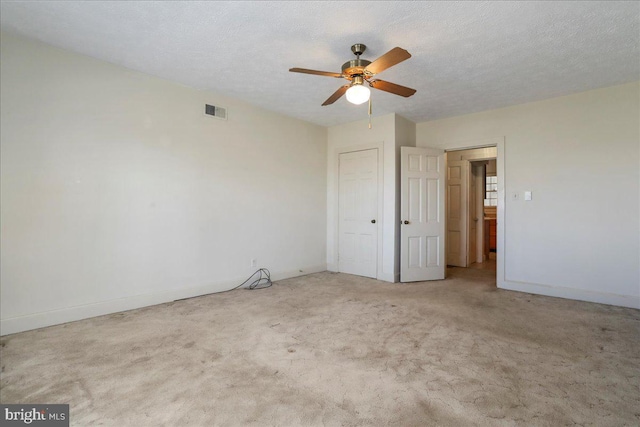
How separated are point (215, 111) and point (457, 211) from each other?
16.5ft

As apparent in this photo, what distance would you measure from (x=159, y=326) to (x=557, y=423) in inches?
124

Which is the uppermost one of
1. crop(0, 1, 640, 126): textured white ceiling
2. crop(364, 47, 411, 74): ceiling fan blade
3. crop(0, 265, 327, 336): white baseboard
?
crop(0, 1, 640, 126): textured white ceiling

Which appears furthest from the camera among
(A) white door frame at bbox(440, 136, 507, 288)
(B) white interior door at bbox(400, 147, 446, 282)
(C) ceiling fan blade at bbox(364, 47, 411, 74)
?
(B) white interior door at bbox(400, 147, 446, 282)

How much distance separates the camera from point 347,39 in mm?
2713

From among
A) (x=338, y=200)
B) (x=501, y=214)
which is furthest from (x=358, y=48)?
(x=501, y=214)

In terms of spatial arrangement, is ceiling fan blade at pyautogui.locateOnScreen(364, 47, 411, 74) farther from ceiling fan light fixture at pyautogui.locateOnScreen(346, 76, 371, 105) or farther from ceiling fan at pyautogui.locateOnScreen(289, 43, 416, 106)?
ceiling fan light fixture at pyautogui.locateOnScreen(346, 76, 371, 105)

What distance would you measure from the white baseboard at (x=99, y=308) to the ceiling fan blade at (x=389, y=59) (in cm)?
332

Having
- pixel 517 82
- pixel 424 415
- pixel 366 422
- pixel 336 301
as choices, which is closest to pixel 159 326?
pixel 336 301

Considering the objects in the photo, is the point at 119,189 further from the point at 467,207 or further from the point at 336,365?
the point at 467,207

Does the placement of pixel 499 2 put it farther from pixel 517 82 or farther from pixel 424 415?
pixel 424 415

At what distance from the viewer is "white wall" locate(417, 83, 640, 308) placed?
143 inches

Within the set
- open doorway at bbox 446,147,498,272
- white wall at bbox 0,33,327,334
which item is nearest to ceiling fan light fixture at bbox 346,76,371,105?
white wall at bbox 0,33,327,334

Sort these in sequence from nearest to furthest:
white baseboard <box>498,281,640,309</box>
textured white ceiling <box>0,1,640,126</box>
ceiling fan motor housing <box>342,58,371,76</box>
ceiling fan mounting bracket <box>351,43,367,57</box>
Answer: textured white ceiling <box>0,1,640,126</box>, ceiling fan motor housing <box>342,58,371,76</box>, ceiling fan mounting bracket <box>351,43,367,57</box>, white baseboard <box>498,281,640,309</box>

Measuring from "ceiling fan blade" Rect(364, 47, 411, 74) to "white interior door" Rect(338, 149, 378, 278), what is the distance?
2.56m
